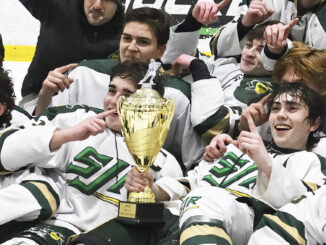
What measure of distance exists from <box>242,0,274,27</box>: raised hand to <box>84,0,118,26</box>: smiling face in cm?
47

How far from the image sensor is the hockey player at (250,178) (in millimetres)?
1759

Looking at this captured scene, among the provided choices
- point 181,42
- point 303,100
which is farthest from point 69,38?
point 303,100

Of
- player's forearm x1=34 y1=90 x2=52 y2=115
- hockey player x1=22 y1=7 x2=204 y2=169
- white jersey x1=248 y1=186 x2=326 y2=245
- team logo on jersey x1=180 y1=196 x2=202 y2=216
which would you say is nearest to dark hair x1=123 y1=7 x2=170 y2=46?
hockey player x1=22 y1=7 x2=204 y2=169

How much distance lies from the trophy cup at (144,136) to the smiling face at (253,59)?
0.69 meters

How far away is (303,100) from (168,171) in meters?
0.41

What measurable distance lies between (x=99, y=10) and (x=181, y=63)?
42 centimetres

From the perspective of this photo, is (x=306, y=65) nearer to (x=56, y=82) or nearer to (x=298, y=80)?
(x=298, y=80)

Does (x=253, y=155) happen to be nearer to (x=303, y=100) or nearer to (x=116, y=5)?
(x=303, y=100)

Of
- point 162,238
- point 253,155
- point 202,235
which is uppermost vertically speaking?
point 253,155

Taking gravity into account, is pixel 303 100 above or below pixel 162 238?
above

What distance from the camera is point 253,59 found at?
8.35 feet

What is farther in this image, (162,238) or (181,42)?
(181,42)

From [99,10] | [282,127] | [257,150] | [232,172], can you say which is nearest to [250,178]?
[232,172]

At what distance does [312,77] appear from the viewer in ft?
7.47
